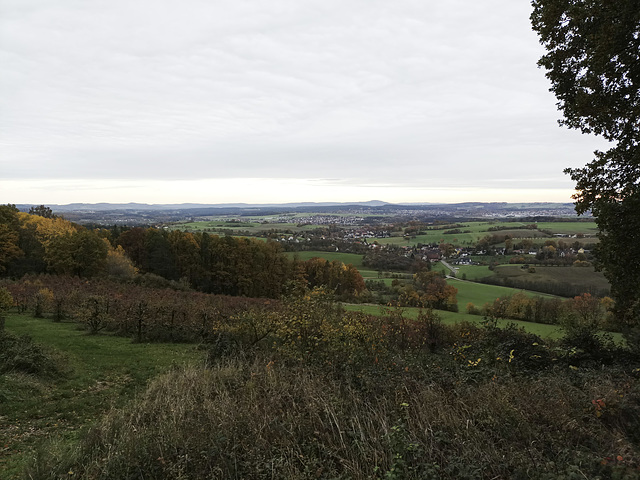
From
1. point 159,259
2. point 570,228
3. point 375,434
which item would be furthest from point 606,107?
point 570,228

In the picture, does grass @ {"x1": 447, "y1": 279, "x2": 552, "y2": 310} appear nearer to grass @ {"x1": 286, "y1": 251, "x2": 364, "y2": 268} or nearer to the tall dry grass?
grass @ {"x1": 286, "y1": 251, "x2": 364, "y2": 268}

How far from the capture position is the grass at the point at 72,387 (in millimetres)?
6773

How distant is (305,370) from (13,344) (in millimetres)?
9804

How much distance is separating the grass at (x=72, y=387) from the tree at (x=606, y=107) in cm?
1039

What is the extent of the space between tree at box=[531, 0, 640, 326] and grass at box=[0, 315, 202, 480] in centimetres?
1039

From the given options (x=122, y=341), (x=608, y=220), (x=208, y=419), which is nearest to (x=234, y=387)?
(x=208, y=419)

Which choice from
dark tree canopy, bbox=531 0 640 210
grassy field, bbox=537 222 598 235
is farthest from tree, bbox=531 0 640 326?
grassy field, bbox=537 222 598 235

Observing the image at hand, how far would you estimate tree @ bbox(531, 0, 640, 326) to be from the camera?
6621mm

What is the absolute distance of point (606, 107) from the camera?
7352 mm

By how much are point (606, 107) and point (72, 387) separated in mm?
14612

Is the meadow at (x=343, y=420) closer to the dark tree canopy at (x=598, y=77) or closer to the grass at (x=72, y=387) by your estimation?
the grass at (x=72, y=387)

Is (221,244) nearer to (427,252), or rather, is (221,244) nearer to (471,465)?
(471,465)

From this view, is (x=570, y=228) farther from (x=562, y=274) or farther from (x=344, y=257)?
(x=344, y=257)

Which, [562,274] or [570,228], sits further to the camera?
[570,228]
